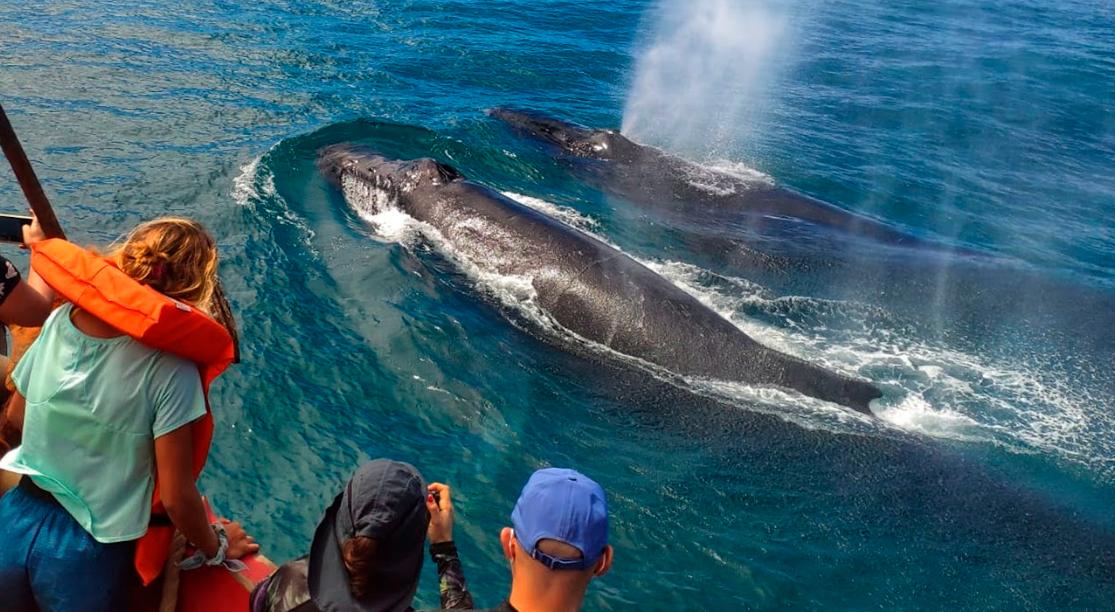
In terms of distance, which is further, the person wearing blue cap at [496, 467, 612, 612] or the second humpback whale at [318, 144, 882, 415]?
the second humpback whale at [318, 144, 882, 415]

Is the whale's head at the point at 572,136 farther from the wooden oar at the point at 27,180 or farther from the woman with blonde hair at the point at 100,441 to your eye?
the woman with blonde hair at the point at 100,441

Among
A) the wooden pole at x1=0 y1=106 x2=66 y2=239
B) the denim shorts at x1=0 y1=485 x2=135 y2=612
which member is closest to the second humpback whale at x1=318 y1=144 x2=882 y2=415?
the wooden pole at x1=0 y1=106 x2=66 y2=239

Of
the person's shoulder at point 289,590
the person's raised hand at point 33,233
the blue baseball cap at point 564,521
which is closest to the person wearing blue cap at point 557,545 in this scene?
the blue baseball cap at point 564,521

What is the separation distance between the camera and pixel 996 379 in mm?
12148

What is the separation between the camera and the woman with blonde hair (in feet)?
12.9

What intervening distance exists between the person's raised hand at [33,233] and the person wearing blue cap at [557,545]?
357 cm

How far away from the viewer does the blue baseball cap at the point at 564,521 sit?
11.8ft

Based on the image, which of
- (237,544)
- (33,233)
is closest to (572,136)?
(33,233)

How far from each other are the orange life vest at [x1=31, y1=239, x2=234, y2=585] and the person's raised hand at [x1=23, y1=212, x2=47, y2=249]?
1.36m

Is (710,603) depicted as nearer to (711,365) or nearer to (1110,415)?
(711,365)

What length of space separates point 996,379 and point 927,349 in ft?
3.38

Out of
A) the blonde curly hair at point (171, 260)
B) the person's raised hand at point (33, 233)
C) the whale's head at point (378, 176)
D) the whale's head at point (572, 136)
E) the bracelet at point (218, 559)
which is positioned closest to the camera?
the blonde curly hair at point (171, 260)

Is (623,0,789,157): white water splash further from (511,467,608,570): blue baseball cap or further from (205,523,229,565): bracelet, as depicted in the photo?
(511,467,608,570): blue baseball cap

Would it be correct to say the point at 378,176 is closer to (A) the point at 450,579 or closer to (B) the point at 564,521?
(A) the point at 450,579
